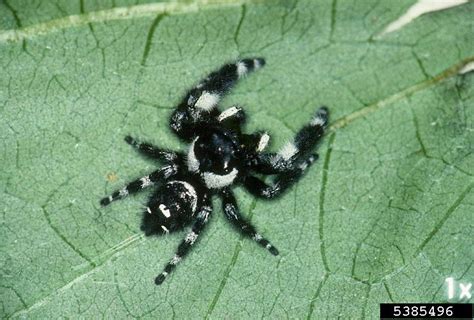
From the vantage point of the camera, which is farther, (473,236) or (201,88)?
(201,88)

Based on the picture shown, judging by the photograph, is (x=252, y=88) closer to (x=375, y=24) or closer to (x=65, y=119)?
(x=375, y=24)

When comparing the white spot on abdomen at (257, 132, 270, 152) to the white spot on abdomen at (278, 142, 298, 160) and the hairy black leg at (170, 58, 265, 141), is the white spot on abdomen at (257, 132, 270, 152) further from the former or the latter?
the hairy black leg at (170, 58, 265, 141)

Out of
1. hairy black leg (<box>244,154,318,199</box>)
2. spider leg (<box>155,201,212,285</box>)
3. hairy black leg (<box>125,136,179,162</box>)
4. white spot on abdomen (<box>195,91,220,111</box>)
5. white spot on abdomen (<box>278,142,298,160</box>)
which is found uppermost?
white spot on abdomen (<box>195,91,220,111</box>)

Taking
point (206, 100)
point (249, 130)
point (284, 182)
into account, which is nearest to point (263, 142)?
point (249, 130)

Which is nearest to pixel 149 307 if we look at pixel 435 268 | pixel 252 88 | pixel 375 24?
pixel 252 88

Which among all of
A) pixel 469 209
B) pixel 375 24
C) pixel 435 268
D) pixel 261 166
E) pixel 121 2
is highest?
pixel 121 2

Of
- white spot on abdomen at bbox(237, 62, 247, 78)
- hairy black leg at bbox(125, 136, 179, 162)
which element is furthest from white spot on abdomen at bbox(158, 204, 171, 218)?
white spot on abdomen at bbox(237, 62, 247, 78)
